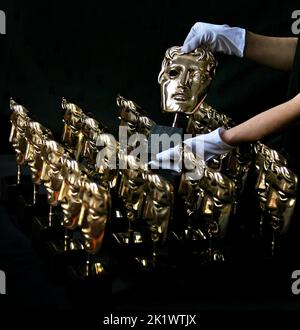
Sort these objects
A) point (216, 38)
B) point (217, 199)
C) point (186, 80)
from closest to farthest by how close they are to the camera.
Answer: point (217, 199) → point (186, 80) → point (216, 38)

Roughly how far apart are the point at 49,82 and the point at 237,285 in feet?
4.99

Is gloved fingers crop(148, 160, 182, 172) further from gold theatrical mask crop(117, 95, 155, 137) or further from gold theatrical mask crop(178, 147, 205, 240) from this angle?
gold theatrical mask crop(117, 95, 155, 137)

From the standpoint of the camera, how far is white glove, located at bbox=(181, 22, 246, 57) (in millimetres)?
1559

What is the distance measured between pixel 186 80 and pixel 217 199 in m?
0.35

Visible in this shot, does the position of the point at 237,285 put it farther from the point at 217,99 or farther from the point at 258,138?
the point at 217,99

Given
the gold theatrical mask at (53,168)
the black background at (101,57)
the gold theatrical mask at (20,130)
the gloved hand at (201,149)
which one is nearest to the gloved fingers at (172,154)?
the gloved hand at (201,149)

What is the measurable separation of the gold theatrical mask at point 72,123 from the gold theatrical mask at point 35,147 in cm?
14

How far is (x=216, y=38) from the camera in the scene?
1.64 metres

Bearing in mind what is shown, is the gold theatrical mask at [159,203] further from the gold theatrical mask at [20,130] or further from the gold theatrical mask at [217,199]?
the gold theatrical mask at [20,130]

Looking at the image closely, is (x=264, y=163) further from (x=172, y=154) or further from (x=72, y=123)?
(x=72, y=123)

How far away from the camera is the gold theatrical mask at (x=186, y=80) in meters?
1.53

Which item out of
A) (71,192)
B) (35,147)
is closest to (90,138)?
(35,147)

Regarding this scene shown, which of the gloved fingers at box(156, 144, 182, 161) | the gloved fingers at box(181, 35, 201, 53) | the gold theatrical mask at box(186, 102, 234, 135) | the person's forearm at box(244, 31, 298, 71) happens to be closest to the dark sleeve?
the person's forearm at box(244, 31, 298, 71)

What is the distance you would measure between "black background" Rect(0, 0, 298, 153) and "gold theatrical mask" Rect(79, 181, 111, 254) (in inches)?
51.1
